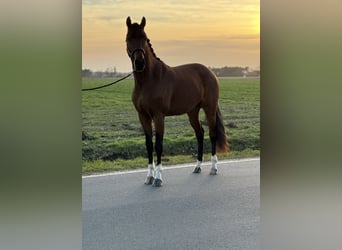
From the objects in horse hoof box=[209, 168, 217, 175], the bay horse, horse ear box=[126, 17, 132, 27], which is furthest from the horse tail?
horse ear box=[126, 17, 132, 27]

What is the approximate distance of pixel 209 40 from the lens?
6.66 ft

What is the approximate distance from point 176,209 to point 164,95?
0.43 m

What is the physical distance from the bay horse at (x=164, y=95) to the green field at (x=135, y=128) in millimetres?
22

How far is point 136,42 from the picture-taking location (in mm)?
1968

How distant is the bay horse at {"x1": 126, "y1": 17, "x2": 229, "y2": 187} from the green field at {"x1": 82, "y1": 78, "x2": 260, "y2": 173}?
22 mm

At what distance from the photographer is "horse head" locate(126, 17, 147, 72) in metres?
1.96

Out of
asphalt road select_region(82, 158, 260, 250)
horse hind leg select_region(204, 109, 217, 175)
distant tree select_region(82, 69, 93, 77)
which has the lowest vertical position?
asphalt road select_region(82, 158, 260, 250)

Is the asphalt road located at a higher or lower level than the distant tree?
lower

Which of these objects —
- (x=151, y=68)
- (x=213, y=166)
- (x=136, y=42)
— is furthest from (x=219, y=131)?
(x=136, y=42)

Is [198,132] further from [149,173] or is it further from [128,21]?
[128,21]

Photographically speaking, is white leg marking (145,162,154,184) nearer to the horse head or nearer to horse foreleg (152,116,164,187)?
horse foreleg (152,116,164,187)

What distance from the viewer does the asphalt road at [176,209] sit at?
1.99 metres
